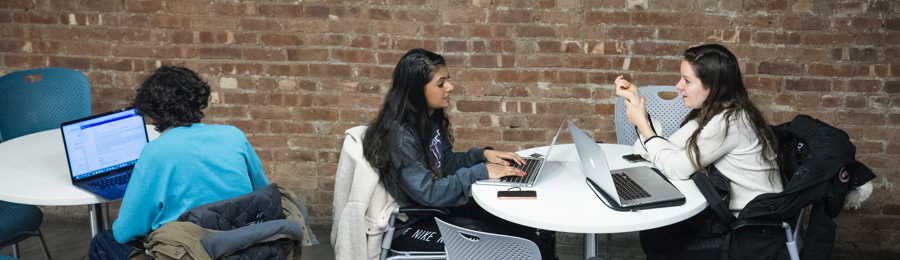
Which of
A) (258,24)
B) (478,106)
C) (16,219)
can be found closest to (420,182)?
(478,106)

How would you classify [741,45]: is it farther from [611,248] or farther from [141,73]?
[141,73]

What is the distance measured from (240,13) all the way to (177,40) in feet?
1.26

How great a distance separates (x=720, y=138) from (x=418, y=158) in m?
1.00

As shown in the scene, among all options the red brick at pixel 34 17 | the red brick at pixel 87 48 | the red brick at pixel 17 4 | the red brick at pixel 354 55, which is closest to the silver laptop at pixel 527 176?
the red brick at pixel 354 55

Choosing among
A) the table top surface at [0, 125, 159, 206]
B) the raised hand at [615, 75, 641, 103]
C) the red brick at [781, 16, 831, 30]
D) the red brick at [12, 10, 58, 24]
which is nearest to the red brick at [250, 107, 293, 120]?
the table top surface at [0, 125, 159, 206]

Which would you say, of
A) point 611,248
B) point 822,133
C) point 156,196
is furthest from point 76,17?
point 822,133

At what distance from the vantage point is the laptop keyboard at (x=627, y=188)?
1806 millimetres

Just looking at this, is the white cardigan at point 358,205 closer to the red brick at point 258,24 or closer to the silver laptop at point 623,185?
the silver laptop at point 623,185

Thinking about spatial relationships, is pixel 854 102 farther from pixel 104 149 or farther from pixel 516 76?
pixel 104 149

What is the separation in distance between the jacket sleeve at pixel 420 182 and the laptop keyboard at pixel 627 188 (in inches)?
20.2

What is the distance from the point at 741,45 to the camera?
286cm

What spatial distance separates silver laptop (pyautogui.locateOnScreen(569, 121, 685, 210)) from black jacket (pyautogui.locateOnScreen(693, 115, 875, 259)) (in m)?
0.13

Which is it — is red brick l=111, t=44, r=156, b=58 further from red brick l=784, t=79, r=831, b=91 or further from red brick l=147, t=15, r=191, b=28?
red brick l=784, t=79, r=831, b=91

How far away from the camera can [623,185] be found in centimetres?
193
